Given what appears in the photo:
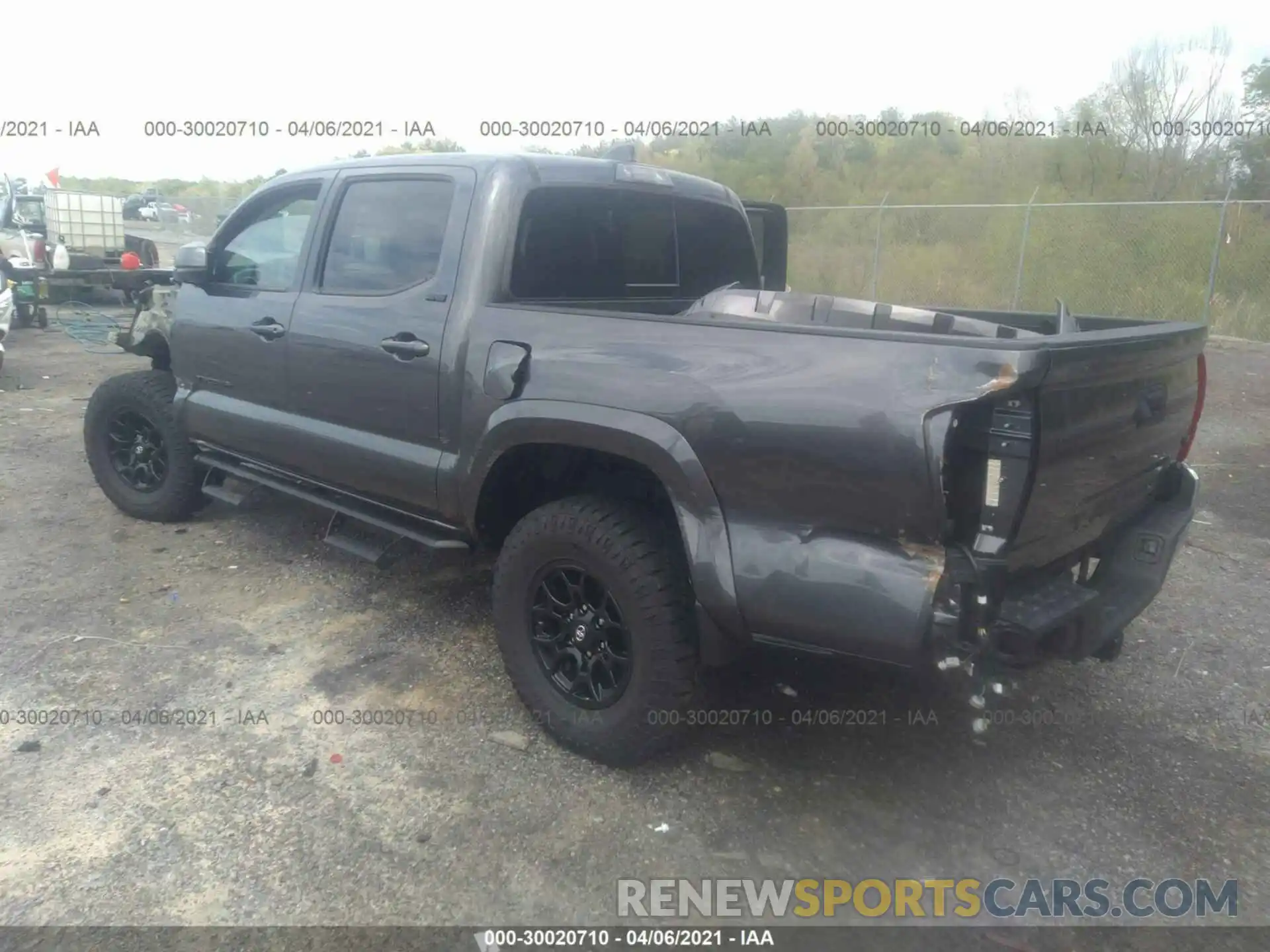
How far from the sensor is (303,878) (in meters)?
2.49

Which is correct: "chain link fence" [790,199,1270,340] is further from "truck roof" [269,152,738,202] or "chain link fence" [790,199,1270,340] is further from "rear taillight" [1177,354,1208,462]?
"truck roof" [269,152,738,202]

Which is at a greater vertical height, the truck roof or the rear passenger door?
the truck roof

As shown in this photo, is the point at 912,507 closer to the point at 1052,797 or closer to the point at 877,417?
the point at 877,417

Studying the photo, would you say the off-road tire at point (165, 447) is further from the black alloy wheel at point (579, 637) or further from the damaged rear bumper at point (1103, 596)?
the damaged rear bumper at point (1103, 596)

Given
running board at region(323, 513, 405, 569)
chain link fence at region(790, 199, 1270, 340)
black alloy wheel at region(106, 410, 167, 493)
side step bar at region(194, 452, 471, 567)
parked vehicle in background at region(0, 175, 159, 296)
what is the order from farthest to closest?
parked vehicle in background at region(0, 175, 159, 296) → chain link fence at region(790, 199, 1270, 340) → black alloy wheel at region(106, 410, 167, 493) → running board at region(323, 513, 405, 569) → side step bar at region(194, 452, 471, 567)

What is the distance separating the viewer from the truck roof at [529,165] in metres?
3.33

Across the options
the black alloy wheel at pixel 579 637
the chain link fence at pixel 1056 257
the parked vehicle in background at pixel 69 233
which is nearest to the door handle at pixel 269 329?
the black alloy wheel at pixel 579 637

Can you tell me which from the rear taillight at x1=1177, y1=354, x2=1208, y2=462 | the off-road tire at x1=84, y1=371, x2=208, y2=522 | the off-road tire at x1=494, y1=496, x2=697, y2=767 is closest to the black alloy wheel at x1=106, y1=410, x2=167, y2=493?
the off-road tire at x1=84, y1=371, x2=208, y2=522

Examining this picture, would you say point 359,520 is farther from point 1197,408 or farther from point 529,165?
point 1197,408

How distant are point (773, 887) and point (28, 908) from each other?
192 centimetres

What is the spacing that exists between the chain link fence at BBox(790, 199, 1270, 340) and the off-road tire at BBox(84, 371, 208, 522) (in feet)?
38.3

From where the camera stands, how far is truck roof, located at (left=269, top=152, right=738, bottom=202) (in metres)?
3.33

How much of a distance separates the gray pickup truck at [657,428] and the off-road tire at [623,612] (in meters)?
0.01

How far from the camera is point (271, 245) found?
426 centimetres
